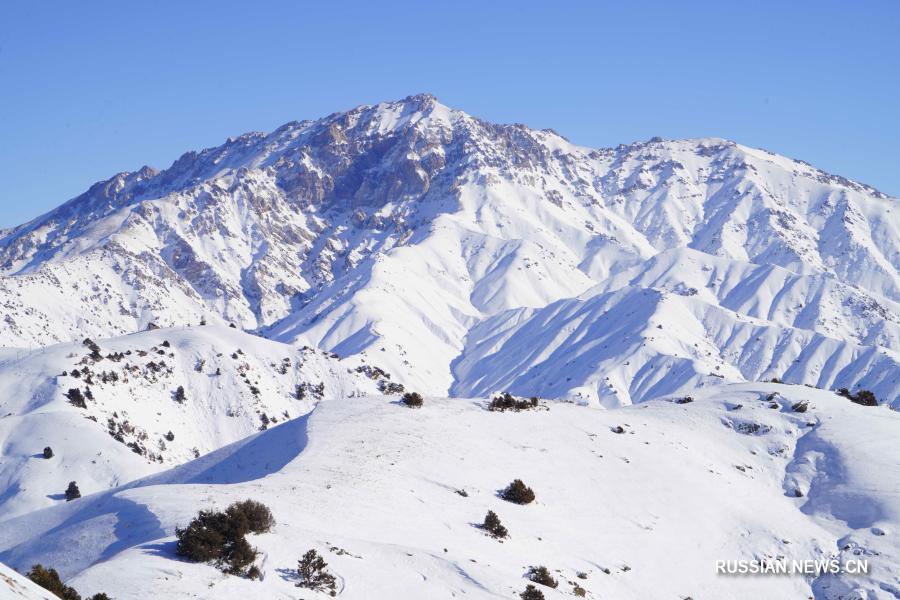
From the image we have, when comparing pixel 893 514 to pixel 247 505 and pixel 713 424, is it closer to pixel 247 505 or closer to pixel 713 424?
pixel 713 424

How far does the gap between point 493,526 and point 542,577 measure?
148 inches

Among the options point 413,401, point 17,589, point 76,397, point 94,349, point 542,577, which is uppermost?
point 94,349

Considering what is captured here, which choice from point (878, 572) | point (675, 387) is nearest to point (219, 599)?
point (878, 572)

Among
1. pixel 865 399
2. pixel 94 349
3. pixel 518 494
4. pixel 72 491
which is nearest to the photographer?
pixel 518 494

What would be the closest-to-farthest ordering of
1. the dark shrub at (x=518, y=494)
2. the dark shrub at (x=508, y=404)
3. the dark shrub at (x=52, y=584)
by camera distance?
the dark shrub at (x=52, y=584)
the dark shrub at (x=518, y=494)
the dark shrub at (x=508, y=404)

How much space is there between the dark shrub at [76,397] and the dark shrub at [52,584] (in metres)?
73.8

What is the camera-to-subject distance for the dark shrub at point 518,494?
103ft

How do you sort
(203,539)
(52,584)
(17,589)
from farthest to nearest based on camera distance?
(203,539)
(52,584)
(17,589)

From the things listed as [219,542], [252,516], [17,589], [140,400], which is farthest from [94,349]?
[17,589]

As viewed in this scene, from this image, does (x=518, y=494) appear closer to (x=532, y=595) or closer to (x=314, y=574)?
(x=532, y=595)

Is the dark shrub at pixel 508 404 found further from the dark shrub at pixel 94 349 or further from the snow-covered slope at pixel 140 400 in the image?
the dark shrub at pixel 94 349

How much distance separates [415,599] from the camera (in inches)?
780

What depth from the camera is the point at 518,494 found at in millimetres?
31406

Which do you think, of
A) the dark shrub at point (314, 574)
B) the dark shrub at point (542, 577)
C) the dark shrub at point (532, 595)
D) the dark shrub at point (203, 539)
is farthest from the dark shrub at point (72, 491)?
the dark shrub at point (532, 595)
